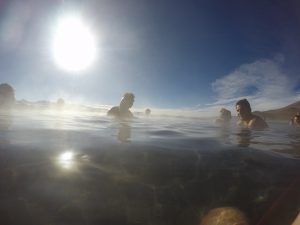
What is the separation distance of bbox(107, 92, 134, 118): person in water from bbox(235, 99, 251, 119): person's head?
22.5 m

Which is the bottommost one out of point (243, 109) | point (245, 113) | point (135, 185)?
point (135, 185)

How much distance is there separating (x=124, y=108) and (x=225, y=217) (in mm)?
40145

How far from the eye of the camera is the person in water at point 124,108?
4281 cm

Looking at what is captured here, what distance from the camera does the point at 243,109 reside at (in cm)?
2636

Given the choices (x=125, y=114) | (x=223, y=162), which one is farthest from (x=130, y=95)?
(x=223, y=162)

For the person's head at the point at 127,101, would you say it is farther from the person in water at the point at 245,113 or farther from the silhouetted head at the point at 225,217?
the silhouetted head at the point at 225,217

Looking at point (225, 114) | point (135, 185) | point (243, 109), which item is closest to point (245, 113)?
point (243, 109)

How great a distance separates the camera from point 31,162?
700cm

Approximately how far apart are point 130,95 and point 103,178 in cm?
4042

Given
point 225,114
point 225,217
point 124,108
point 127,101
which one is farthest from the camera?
point 127,101

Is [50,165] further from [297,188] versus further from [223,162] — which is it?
[297,188]

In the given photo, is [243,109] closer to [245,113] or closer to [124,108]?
[245,113]

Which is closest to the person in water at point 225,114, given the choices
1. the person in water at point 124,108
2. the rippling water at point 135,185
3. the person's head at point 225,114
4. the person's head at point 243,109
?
the person's head at point 225,114

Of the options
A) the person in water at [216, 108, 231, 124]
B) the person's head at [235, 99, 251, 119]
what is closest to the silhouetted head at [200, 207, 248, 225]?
the person's head at [235, 99, 251, 119]
